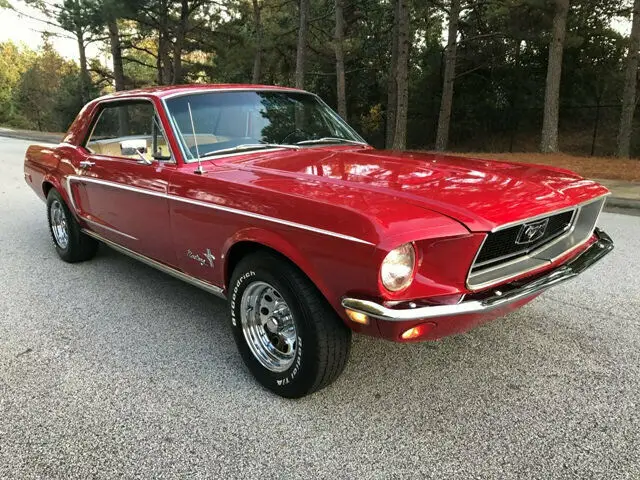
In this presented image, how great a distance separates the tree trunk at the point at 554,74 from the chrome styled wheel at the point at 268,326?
14369 mm

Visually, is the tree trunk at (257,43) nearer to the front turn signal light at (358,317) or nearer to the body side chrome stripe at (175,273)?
the body side chrome stripe at (175,273)

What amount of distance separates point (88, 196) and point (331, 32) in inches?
861

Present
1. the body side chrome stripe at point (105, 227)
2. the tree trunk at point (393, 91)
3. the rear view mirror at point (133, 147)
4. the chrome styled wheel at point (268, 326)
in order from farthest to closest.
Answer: the tree trunk at point (393, 91) < the body side chrome stripe at point (105, 227) < the rear view mirror at point (133, 147) < the chrome styled wheel at point (268, 326)

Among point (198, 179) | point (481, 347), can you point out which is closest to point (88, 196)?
point (198, 179)

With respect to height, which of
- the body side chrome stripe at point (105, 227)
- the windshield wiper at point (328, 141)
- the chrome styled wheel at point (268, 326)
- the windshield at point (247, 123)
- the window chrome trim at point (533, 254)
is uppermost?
the windshield at point (247, 123)

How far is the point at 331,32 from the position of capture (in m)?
24.1

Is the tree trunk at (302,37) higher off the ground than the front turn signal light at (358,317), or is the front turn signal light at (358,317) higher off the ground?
the tree trunk at (302,37)

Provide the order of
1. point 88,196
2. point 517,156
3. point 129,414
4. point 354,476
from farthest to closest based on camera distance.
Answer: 1. point 517,156
2. point 88,196
3. point 129,414
4. point 354,476

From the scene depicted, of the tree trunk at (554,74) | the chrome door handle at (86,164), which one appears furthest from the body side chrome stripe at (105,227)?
the tree trunk at (554,74)

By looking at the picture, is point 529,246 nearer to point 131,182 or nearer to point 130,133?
point 131,182

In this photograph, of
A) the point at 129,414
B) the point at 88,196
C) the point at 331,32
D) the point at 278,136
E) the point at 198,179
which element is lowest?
the point at 129,414

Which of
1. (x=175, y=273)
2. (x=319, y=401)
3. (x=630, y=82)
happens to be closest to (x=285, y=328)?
(x=319, y=401)

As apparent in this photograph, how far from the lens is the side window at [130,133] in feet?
11.7

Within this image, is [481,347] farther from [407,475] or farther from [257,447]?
[257,447]
